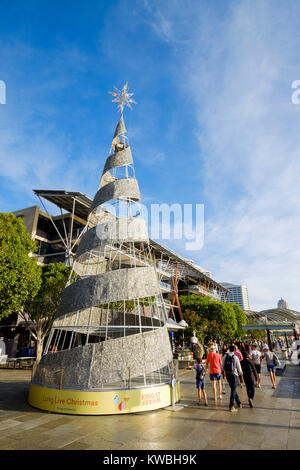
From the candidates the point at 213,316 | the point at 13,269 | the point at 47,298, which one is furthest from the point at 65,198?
the point at 213,316

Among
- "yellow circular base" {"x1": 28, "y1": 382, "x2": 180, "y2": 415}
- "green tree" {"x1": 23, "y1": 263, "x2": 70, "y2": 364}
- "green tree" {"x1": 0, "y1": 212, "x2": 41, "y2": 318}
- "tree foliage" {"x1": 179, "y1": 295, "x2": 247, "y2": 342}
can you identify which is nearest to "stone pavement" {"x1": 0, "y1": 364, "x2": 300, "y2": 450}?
"yellow circular base" {"x1": 28, "y1": 382, "x2": 180, "y2": 415}

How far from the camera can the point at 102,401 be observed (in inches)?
326

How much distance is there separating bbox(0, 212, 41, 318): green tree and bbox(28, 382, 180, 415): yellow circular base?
11221 millimetres

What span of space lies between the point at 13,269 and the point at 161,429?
1560cm

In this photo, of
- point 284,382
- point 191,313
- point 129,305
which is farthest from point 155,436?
point 191,313

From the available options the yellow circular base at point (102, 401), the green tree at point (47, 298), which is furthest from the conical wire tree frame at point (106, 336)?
the green tree at point (47, 298)

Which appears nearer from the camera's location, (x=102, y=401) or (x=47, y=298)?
(x=102, y=401)

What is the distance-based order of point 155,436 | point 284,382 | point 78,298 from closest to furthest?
point 155,436 → point 78,298 → point 284,382

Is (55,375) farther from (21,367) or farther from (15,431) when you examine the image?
(21,367)

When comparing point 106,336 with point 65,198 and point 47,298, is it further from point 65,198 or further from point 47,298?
point 65,198

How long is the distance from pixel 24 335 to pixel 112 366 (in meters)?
34.1

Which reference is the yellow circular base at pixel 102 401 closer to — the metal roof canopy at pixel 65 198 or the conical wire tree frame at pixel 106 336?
the conical wire tree frame at pixel 106 336

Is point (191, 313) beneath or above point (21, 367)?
above

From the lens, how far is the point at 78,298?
33.2ft
